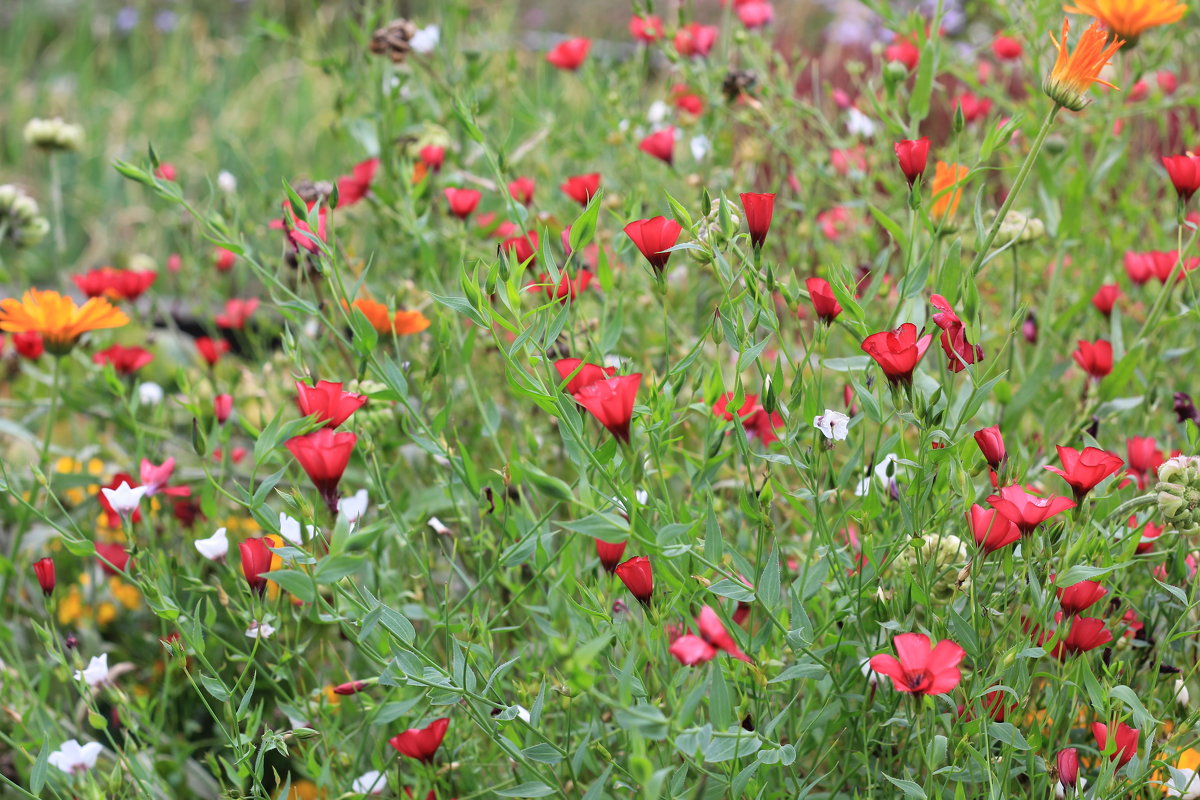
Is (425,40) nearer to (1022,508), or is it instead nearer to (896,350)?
(896,350)

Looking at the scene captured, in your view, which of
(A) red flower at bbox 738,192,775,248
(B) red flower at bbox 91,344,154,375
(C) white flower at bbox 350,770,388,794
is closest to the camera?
(A) red flower at bbox 738,192,775,248

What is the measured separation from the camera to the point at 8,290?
2514 millimetres

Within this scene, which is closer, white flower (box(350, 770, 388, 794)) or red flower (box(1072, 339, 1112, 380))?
white flower (box(350, 770, 388, 794))

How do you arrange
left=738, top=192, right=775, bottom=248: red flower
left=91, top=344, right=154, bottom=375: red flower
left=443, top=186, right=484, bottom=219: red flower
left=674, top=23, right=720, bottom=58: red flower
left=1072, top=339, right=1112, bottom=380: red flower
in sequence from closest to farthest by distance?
left=738, top=192, right=775, bottom=248: red flower < left=1072, top=339, right=1112, bottom=380: red flower < left=443, top=186, right=484, bottom=219: red flower < left=91, top=344, right=154, bottom=375: red flower < left=674, top=23, right=720, bottom=58: red flower

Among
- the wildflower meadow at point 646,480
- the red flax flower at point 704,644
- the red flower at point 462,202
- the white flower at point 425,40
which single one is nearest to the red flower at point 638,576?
the wildflower meadow at point 646,480

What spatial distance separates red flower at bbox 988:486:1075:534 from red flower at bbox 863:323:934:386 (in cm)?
10

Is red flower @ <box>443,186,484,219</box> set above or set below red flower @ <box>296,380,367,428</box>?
below

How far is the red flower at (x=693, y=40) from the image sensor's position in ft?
4.70

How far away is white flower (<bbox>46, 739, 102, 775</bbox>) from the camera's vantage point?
0.90m

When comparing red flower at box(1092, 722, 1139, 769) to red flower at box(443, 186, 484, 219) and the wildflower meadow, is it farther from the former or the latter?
red flower at box(443, 186, 484, 219)

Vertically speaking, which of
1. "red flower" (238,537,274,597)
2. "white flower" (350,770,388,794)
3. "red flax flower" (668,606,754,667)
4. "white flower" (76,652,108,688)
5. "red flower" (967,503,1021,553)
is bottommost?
"white flower" (350,770,388,794)

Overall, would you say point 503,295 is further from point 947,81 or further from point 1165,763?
point 947,81

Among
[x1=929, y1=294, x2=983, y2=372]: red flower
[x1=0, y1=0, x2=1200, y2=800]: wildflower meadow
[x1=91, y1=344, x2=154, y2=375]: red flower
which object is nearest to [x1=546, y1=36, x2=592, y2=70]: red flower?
[x1=0, y1=0, x2=1200, y2=800]: wildflower meadow

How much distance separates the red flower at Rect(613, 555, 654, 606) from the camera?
688 mm
